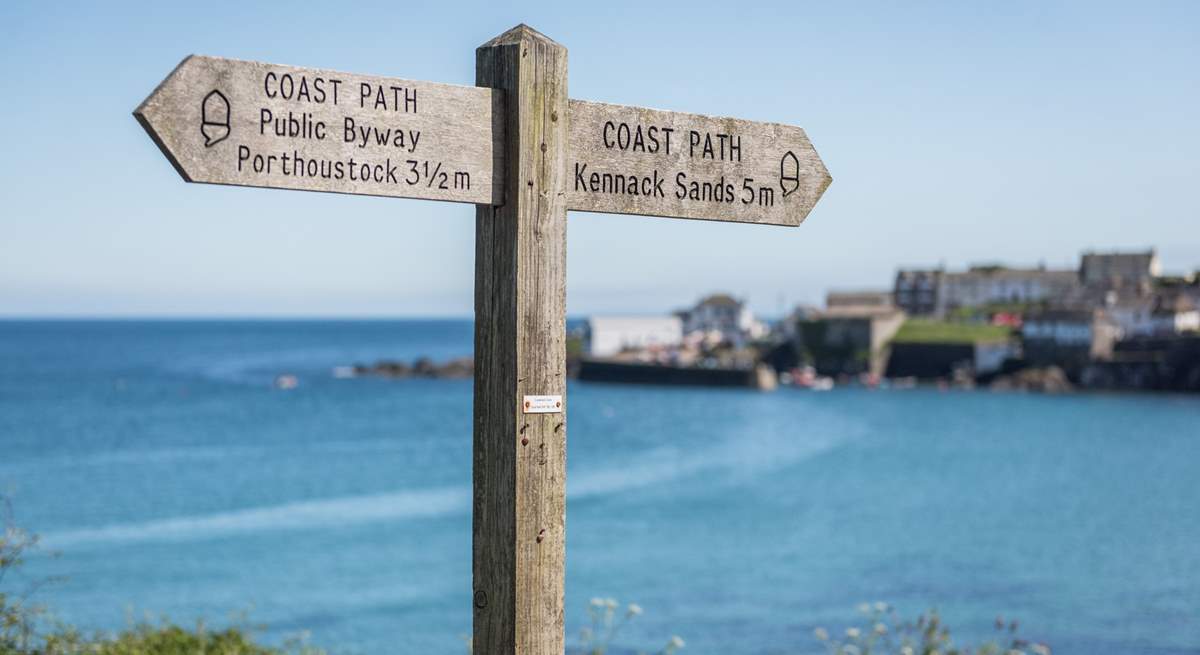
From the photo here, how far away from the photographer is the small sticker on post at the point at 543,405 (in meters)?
2.85

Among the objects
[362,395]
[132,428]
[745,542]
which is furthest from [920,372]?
[745,542]

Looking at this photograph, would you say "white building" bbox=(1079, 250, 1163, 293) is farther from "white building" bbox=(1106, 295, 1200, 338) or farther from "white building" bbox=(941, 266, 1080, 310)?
"white building" bbox=(1106, 295, 1200, 338)

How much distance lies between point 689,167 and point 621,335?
99177 millimetres

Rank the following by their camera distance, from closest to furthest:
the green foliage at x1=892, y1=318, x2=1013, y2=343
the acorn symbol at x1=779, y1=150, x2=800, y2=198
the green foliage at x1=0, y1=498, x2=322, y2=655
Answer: the acorn symbol at x1=779, y1=150, x2=800, y2=198
the green foliage at x1=0, y1=498, x2=322, y2=655
the green foliage at x1=892, y1=318, x2=1013, y2=343

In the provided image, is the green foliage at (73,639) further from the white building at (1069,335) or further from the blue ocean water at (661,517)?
the white building at (1069,335)

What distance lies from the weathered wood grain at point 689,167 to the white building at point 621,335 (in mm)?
95015

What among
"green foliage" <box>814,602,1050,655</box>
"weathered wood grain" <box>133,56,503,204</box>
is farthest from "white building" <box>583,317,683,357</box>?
"weathered wood grain" <box>133,56,503,204</box>

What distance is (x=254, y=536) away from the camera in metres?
24.8

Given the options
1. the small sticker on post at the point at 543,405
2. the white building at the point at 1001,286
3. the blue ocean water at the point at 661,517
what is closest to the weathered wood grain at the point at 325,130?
the small sticker on post at the point at 543,405

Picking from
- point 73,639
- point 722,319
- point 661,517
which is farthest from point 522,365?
point 722,319

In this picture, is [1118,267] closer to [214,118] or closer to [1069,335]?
[1069,335]

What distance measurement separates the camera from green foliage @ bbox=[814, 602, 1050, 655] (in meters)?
8.78

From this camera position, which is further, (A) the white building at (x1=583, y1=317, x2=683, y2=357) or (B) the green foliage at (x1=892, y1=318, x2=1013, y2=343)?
(A) the white building at (x1=583, y1=317, x2=683, y2=357)

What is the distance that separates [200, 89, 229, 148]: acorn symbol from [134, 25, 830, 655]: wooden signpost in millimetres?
110
